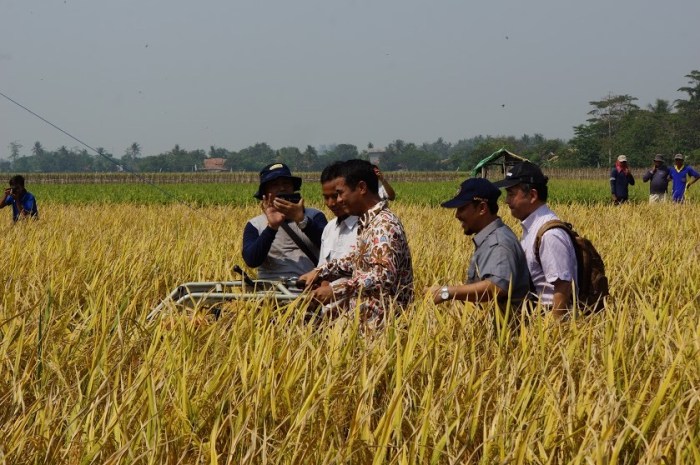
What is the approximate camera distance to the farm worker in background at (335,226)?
3756mm

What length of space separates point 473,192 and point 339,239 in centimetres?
63

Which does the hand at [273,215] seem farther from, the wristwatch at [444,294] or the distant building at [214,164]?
Answer: the distant building at [214,164]

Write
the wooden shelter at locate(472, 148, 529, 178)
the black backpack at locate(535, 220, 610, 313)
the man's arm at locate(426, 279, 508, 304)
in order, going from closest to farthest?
1. the man's arm at locate(426, 279, 508, 304)
2. the black backpack at locate(535, 220, 610, 313)
3. the wooden shelter at locate(472, 148, 529, 178)

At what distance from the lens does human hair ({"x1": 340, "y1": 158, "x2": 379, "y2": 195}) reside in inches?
145

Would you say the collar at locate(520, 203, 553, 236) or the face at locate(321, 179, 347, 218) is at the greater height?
the face at locate(321, 179, 347, 218)

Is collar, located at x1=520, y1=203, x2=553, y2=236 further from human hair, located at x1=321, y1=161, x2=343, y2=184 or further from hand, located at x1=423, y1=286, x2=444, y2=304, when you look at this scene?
human hair, located at x1=321, y1=161, x2=343, y2=184

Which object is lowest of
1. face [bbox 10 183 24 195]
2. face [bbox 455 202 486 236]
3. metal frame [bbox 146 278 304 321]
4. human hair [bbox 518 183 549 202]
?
metal frame [bbox 146 278 304 321]

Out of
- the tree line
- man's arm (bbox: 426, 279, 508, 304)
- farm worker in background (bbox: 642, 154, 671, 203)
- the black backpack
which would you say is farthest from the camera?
the tree line

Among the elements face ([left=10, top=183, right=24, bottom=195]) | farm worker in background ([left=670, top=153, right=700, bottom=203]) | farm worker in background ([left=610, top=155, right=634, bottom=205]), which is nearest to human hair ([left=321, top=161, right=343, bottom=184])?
face ([left=10, top=183, right=24, bottom=195])

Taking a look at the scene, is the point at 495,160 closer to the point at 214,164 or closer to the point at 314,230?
the point at 314,230

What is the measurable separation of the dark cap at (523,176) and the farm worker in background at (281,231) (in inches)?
38.9

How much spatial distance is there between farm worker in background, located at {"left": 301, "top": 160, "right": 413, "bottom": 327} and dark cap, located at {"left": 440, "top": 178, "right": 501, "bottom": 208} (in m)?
0.25

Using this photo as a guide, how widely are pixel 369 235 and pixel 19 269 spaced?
2855 mm

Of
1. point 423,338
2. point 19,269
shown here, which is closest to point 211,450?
point 423,338
